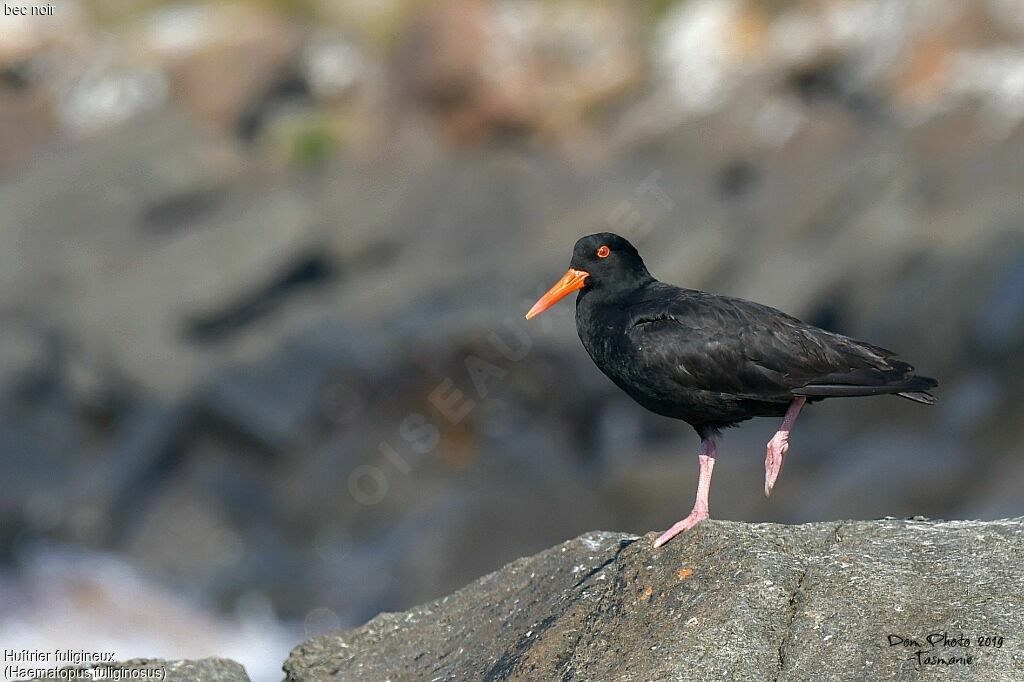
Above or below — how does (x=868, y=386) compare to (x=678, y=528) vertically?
above

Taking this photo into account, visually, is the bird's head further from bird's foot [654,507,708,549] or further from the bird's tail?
bird's foot [654,507,708,549]

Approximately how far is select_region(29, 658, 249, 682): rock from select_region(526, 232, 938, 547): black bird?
2.02 m

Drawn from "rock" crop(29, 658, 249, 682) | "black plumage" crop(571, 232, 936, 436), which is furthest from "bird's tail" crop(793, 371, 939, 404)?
"rock" crop(29, 658, 249, 682)

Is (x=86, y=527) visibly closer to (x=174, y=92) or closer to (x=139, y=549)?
(x=139, y=549)

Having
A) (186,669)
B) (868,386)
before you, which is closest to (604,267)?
(868,386)

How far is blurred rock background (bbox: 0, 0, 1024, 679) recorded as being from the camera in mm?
12844

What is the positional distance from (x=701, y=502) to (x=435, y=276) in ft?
53.7

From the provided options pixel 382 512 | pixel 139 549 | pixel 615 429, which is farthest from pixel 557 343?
pixel 139 549

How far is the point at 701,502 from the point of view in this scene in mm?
5746

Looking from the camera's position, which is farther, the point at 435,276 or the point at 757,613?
the point at 435,276

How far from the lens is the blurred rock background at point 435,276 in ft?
42.1
